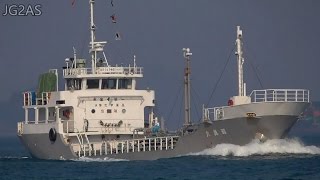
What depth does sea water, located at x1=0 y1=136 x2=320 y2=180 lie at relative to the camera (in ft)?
189

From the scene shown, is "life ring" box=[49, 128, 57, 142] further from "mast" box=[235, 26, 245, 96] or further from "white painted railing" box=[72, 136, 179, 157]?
"mast" box=[235, 26, 245, 96]

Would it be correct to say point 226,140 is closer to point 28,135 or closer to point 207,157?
point 207,157

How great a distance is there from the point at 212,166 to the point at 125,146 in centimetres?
994

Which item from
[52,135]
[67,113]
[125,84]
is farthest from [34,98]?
[125,84]

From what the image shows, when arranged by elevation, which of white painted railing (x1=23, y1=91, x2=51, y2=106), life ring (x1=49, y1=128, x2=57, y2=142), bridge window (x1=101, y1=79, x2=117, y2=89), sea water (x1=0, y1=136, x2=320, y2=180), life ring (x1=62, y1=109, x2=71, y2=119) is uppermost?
bridge window (x1=101, y1=79, x2=117, y2=89)

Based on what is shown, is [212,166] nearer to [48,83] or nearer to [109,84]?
[109,84]

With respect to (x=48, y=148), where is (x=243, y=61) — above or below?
above

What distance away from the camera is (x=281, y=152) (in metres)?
65.6

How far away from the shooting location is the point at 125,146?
70.0 meters

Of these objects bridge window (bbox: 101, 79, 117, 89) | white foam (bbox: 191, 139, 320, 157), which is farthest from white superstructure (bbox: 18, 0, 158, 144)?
white foam (bbox: 191, 139, 320, 157)

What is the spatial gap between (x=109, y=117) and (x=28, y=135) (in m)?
8.55

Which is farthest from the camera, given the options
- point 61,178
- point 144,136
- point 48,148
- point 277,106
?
point 48,148

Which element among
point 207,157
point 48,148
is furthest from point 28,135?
point 207,157

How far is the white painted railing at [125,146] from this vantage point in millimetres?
68000
